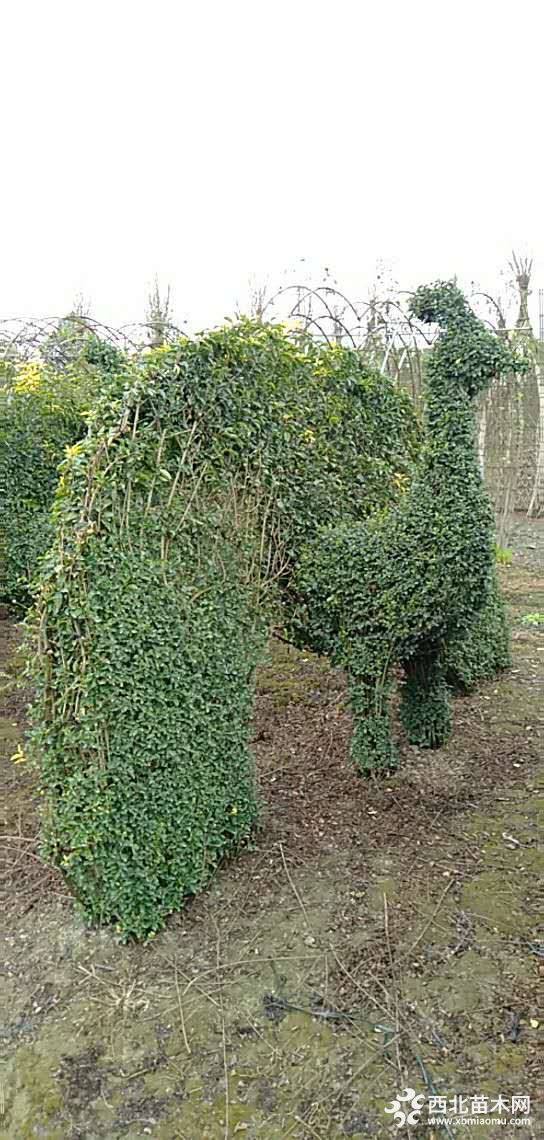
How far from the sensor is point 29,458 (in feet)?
20.9

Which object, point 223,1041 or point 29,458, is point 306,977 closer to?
point 223,1041

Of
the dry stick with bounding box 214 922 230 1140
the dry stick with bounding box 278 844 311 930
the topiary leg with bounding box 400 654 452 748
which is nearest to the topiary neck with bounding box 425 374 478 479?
the topiary leg with bounding box 400 654 452 748

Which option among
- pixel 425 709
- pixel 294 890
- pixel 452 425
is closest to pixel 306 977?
pixel 294 890

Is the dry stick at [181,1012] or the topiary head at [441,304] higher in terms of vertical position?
the topiary head at [441,304]

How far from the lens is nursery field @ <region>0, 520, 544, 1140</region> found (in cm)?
278

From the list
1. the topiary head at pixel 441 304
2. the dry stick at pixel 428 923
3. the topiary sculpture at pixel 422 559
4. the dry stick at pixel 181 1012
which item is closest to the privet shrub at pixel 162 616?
the dry stick at pixel 181 1012

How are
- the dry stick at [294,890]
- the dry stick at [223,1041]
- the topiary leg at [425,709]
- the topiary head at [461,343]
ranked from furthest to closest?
the topiary leg at [425,709] → the topiary head at [461,343] → the dry stick at [294,890] → the dry stick at [223,1041]

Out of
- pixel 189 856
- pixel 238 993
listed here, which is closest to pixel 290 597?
pixel 189 856

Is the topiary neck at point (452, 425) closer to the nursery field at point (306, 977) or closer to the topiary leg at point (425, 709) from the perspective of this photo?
the topiary leg at point (425, 709)

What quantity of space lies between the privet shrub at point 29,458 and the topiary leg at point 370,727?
286 centimetres

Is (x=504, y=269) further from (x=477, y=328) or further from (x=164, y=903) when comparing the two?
(x=164, y=903)

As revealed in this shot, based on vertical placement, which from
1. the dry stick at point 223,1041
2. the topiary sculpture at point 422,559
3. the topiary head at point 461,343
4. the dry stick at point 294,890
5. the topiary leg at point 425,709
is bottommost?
the dry stick at point 223,1041

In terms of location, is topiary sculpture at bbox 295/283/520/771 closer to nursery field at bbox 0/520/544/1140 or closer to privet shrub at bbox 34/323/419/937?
privet shrub at bbox 34/323/419/937

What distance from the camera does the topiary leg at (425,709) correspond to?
16.8ft
